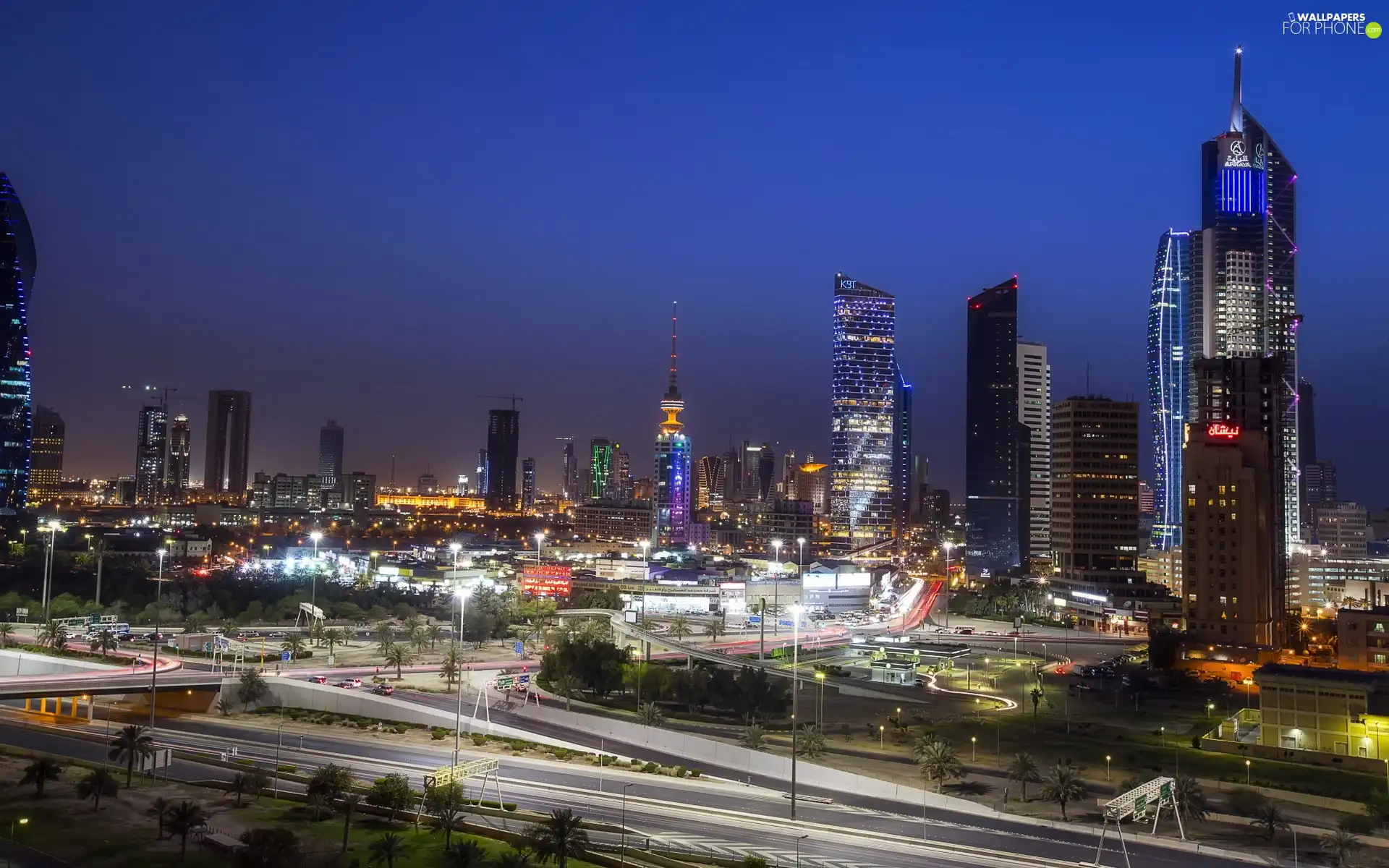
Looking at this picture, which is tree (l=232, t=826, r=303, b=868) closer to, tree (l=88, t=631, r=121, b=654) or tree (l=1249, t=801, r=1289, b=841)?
tree (l=1249, t=801, r=1289, b=841)

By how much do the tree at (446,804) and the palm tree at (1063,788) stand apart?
21.8 meters

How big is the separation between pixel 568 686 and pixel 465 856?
32.7 metres

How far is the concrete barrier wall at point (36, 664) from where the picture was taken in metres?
63.6

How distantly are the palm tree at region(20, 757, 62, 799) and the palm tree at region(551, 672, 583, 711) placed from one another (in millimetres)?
27707

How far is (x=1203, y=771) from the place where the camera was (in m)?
49.5

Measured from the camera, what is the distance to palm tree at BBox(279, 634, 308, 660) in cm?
7344

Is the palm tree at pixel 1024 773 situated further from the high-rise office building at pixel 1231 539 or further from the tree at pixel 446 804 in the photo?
the high-rise office building at pixel 1231 539

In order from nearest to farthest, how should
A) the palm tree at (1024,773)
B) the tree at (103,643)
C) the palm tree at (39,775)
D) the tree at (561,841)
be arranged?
the tree at (561,841) → the palm tree at (39,775) → the palm tree at (1024,773) → the tree at (103,643)

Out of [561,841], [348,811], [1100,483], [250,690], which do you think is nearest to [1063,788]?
[561,841]

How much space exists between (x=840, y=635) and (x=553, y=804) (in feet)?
208

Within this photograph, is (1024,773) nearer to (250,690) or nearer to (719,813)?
(719,813)

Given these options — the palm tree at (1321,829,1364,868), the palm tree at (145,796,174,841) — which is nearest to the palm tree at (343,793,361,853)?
the palm tree at (145,796,174,841)

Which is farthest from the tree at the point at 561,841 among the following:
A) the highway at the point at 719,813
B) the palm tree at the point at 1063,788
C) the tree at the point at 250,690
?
the tree at the point at 250,690

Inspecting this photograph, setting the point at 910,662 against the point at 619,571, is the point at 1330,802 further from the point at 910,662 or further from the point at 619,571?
the point at 619,571
